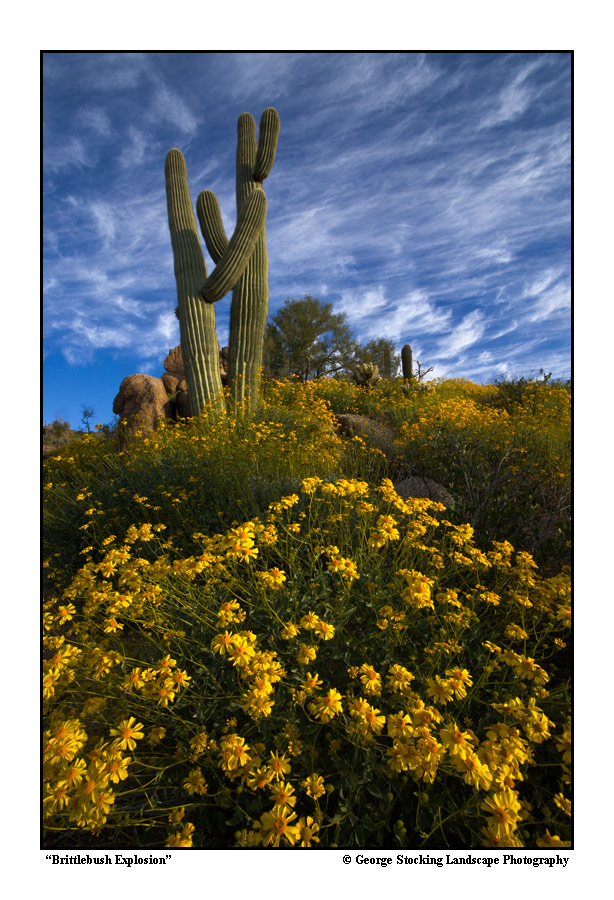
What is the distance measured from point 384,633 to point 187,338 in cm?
703

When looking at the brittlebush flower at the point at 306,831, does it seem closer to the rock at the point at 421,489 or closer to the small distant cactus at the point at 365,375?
the rock at the point at 421,489

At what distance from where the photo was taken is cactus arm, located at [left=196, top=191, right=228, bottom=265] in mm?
8105

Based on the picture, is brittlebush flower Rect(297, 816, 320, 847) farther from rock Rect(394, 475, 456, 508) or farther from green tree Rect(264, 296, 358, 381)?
green tree Rect(264, 296, 358, 381)

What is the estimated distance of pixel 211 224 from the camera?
8.19 meters

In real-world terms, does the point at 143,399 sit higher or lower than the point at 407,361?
lower

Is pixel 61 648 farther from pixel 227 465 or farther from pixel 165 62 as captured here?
pixel 165 62

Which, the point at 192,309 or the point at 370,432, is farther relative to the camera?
the point at 192,309

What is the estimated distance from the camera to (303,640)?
5.23 ft

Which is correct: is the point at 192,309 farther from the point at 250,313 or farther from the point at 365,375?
the point at 365,375

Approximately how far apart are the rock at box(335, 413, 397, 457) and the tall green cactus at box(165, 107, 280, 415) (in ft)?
5.81

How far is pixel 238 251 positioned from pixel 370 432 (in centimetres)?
429

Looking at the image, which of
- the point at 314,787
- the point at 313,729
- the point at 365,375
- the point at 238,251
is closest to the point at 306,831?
the point at 314,787

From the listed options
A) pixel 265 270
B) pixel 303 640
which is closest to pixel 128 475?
pixel 303 640

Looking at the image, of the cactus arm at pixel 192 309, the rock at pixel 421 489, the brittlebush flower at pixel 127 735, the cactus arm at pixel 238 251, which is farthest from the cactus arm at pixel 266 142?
the brittlebush flower at pixel 127 735
